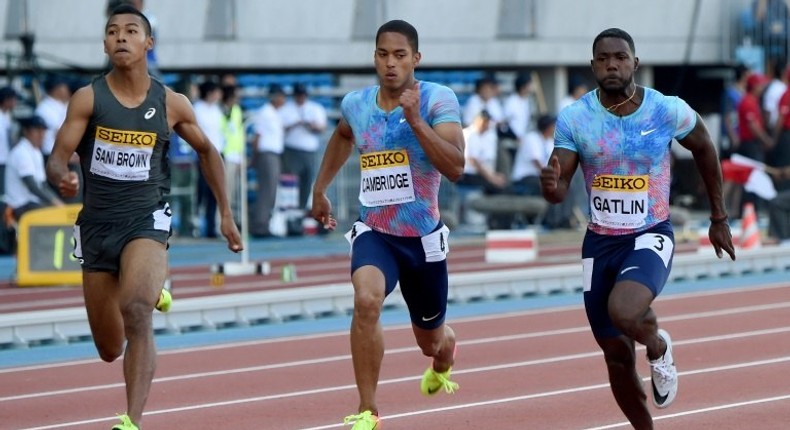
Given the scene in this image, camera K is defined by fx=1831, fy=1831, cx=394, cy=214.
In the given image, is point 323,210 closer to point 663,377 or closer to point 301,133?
point 663,377

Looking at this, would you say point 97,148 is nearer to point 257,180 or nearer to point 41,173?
point 41,173

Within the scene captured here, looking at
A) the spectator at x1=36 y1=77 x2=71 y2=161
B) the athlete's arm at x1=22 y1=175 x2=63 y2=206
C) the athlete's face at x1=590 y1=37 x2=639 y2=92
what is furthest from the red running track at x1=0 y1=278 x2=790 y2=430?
the spectator at x1=36 y1=77 x2=71 y2=161

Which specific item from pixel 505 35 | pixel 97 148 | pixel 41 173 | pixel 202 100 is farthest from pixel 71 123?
pixel 505 35

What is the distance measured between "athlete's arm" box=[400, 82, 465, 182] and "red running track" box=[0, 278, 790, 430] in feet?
4.90

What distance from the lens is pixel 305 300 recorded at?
1562 centimetres

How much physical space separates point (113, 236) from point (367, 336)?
1.40m

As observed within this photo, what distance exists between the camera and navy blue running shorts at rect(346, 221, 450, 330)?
908 cm

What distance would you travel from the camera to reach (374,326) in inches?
348

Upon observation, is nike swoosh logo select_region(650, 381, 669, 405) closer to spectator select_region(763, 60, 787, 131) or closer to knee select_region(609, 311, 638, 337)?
knee select_region(609, 311, 638, 337)

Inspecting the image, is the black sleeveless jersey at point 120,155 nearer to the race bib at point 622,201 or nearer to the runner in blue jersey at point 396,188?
the runner in blue jersey at point 396,188

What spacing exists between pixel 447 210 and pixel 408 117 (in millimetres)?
14846

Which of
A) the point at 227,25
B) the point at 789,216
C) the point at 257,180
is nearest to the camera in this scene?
the point at 789,216

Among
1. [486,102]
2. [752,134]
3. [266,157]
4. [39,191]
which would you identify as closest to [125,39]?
[39,191]

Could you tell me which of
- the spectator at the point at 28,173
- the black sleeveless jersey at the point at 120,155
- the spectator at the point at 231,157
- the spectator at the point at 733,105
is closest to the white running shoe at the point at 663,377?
the black sleeveless jersey at the point at 120,155
